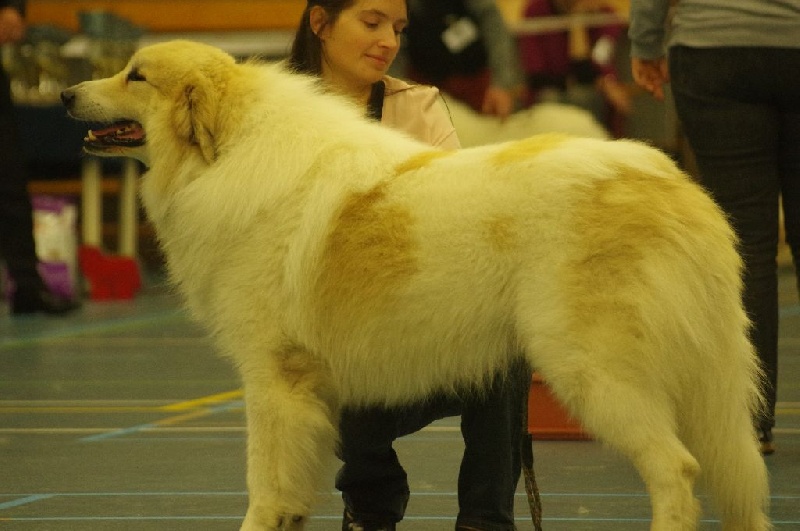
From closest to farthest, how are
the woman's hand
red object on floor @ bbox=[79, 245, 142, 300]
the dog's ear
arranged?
the dog's ear → the woman's hand → red object on floor @ bbox=[79, 245, 142, 300]

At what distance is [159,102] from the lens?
3123 millimetres

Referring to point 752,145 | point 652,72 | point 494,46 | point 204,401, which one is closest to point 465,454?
point 752,145

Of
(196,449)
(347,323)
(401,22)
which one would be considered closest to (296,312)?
(347,323)

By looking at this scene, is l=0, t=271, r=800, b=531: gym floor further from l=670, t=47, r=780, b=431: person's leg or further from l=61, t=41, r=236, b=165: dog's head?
l=61, t=41, r=236, b=165: dog's head

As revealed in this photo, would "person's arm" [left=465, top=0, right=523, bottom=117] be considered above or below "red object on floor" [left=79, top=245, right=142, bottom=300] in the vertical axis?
above

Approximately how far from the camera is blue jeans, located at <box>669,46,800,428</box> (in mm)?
3910

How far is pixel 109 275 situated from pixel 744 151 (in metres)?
6.45

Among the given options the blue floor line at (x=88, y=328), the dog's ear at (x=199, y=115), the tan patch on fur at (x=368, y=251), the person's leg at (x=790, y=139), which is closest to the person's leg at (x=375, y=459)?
the tan patch on fur at (x=368, y=251)

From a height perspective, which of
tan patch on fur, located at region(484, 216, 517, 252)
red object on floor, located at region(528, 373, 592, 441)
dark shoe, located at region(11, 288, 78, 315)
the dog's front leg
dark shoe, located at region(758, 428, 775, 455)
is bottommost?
dark shoe, located at region(11, 288, 78, 315)

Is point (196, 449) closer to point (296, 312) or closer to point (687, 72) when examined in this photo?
point (296, 312)

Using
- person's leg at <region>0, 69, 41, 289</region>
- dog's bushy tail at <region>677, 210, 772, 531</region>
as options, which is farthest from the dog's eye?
person's leg at <region>0, 69, 41, 289</region>

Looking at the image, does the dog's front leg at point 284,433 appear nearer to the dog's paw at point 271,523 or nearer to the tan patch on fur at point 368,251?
the dog's paw at point 271,523

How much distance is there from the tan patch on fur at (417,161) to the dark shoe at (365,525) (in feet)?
3.13

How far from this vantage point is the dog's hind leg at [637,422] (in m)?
2.69
